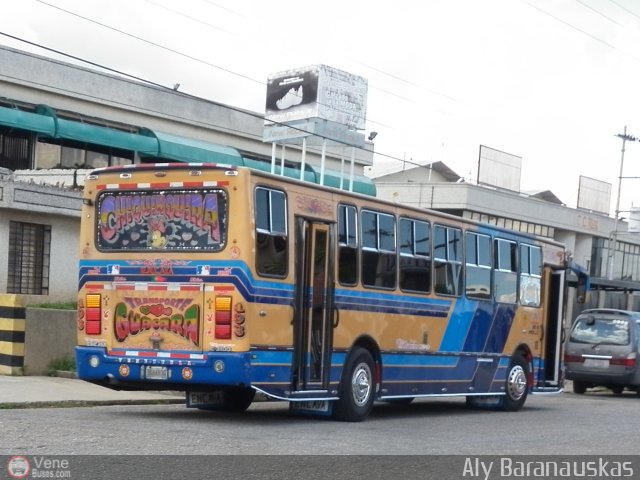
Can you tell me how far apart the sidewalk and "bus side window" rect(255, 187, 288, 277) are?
3445mm

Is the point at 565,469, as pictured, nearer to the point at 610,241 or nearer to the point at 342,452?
the point at 342,452

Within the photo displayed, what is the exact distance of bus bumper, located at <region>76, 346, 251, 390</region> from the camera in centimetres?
1229

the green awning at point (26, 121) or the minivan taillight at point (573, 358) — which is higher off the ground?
the green awning at point (26, 121)

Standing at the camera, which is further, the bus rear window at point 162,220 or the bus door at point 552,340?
the bus door at point 552,340

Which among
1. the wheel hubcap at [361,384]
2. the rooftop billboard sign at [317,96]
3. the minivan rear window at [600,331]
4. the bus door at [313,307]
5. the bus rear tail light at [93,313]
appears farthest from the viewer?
the rooftop billboard sign at [317,96]

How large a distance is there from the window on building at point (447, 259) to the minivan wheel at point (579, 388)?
9.16 m

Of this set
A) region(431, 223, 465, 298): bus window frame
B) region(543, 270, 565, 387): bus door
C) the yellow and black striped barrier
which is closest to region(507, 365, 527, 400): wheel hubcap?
region(543, 270, 565, 387): bus door

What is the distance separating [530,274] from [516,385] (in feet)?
6.48

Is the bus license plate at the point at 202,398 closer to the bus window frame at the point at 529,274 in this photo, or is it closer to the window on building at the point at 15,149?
the bus window frame at the point at 529,274

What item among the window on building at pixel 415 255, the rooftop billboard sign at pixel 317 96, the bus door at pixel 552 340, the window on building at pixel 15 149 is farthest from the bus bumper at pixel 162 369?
the rooftop billboard sign at pixel 317 96

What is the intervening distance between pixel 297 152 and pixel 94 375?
98.9 ft

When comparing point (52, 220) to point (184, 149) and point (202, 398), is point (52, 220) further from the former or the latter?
point (184, 149)

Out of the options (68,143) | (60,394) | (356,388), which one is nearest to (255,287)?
(356,388)

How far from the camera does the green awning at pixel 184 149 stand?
34.2 meters
